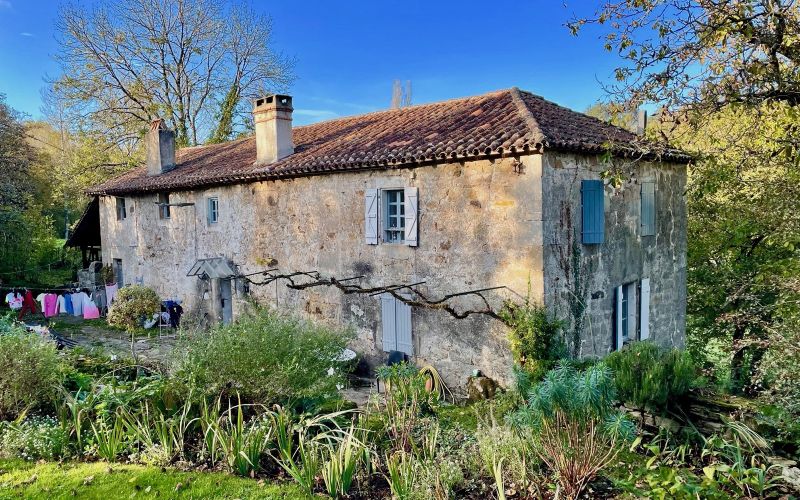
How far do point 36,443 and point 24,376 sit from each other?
1.10 metres

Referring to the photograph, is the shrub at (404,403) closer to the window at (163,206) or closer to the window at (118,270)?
the window at (163,206)

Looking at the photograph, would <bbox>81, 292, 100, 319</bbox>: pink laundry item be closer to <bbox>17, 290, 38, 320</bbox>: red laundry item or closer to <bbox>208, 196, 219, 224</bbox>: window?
<bbox>17, 290, 38, 320</bbox>: red laundry item

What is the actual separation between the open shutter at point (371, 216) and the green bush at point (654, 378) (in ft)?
19.2

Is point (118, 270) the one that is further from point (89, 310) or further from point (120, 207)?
point (120, 207)

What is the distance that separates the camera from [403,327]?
1066cm

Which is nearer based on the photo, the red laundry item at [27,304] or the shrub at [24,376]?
the shrub at [24,376]

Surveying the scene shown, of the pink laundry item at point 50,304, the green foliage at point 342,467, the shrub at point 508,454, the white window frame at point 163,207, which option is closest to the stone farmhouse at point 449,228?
the white window frame at point 163,207

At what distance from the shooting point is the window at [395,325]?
1060 cm

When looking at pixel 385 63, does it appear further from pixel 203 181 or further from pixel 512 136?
pixel 512 136

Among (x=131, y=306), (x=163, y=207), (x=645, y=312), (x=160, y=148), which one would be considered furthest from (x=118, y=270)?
(x=645, y=312)

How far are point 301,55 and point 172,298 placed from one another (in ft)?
54.6

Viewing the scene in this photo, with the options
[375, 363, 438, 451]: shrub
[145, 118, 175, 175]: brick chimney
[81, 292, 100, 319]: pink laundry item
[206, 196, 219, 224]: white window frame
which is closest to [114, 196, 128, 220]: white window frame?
[145, 118, 175, 175]: brick chimney

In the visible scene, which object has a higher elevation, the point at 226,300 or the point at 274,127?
the point at 274,127

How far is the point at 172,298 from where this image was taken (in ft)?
55.4
